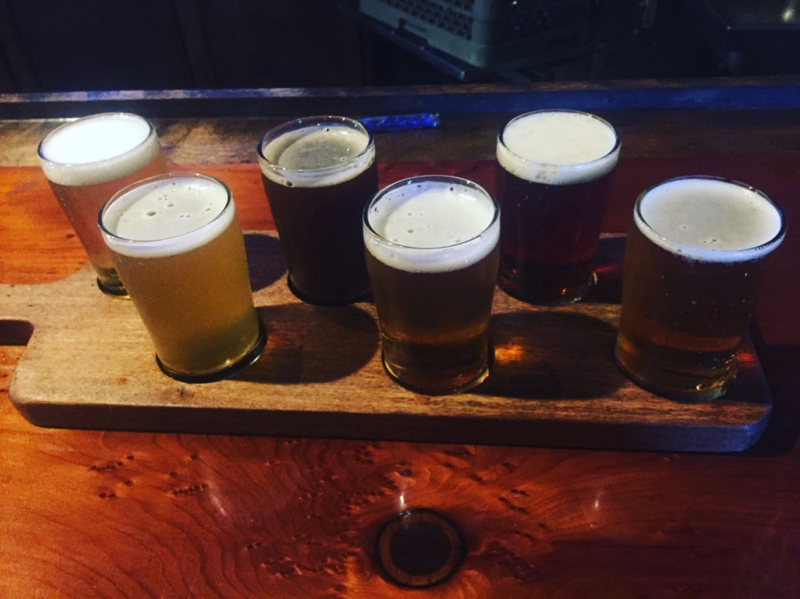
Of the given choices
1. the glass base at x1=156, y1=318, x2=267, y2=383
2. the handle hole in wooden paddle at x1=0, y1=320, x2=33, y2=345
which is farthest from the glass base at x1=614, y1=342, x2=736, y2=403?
the handle hole in wooden paddle at x1=0, y1=320, x2=33, y2=345

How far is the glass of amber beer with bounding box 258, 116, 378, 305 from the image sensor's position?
1204 millimetres

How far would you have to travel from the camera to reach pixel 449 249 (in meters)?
0.98

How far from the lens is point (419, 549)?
99 centimetres

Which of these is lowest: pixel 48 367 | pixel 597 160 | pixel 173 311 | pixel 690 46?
pixel 690 46

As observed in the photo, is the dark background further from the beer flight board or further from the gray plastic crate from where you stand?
the beer flight board

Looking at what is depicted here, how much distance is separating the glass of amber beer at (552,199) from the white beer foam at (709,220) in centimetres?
16

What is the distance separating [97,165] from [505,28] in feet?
4.97

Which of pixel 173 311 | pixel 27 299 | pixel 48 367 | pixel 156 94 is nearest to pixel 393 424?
pixel 173 311

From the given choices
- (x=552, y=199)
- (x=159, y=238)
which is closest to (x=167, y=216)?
(x=159, y=238)

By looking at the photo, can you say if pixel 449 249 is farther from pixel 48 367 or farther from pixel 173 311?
pixel 48 367

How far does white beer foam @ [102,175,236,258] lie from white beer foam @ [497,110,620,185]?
0.54 metres

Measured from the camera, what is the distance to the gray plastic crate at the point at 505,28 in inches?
86.7

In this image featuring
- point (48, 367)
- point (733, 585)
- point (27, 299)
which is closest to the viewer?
point (733, 585)

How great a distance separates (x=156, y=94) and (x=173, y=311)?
1.37 metres
